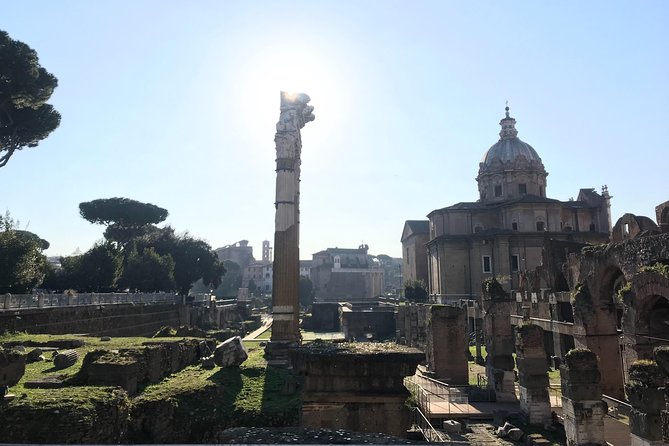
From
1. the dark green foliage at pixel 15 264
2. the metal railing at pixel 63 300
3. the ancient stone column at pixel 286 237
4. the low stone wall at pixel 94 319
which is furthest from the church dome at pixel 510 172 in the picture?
the dark green foliage at pixel 15 264

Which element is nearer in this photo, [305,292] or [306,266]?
[305,292]

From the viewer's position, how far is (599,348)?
1596 cm

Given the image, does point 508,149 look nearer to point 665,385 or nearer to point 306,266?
point 665,385

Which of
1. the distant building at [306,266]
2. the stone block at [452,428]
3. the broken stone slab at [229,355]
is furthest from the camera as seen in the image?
the distant building at [306,266]

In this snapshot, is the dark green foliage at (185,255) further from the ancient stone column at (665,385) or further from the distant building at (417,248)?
the ancient stone column at (665,385)

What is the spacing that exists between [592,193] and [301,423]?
47.9 metres

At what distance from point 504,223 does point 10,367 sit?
41.5 meters

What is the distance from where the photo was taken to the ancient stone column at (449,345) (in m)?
18.6

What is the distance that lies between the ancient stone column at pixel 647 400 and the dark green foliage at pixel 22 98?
2793 centimetres

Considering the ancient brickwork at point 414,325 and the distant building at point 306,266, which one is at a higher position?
the distant building at point 306,266

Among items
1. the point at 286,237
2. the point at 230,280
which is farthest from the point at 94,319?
the point at 230,280

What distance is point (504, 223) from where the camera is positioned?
142ft

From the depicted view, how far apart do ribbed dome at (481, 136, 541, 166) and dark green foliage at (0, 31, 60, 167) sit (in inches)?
1447

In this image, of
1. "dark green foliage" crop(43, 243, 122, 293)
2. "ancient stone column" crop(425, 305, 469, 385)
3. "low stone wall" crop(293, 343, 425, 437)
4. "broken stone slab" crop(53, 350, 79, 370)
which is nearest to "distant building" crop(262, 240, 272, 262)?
"dark green foliage" crop(43, 243, 122, 293)
